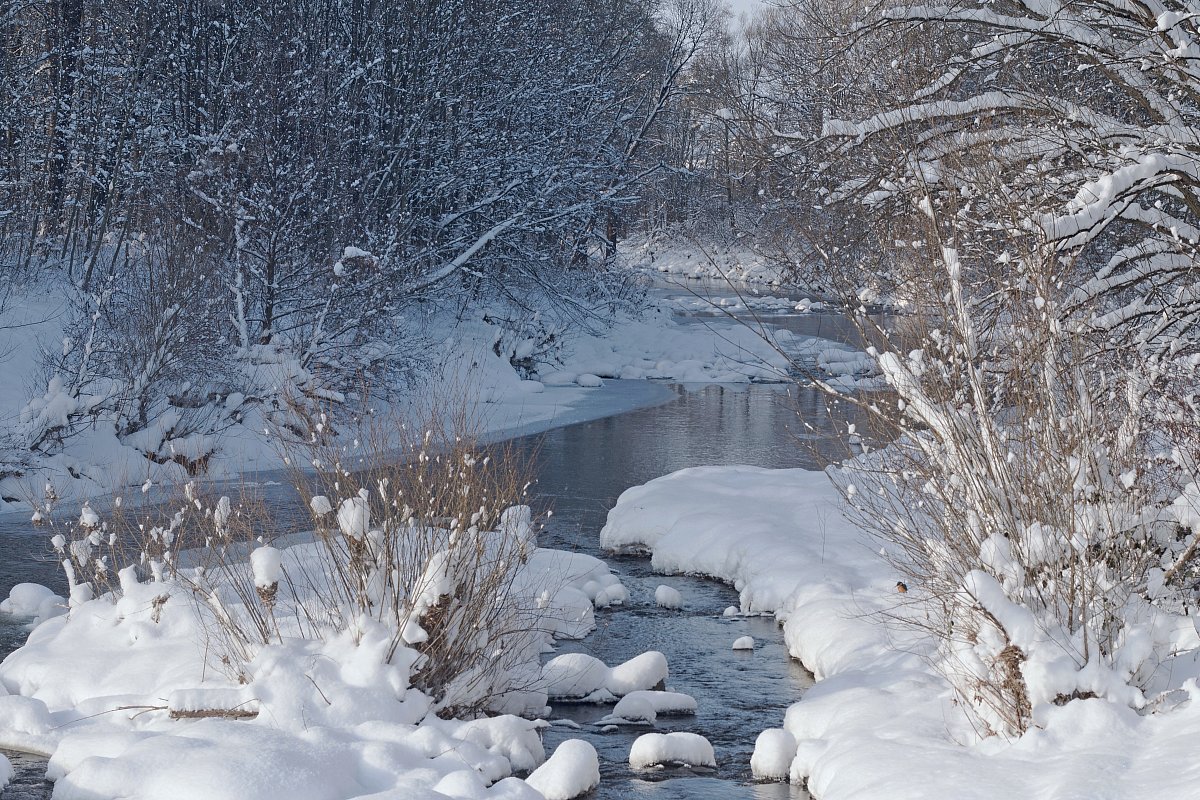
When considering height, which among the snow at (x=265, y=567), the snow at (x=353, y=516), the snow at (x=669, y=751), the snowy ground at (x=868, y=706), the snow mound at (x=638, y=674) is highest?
the snow at (x=353, y=516)

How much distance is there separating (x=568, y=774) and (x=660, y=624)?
3617 mm

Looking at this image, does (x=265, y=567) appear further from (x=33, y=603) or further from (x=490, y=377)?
(x=490, y=377)

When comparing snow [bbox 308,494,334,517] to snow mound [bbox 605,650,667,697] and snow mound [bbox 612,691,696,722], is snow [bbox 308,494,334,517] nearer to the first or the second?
snow mound [bbox 612,691,696,722]

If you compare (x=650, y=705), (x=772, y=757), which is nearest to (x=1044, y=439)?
(x=772, y=757)

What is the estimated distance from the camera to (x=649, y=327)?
31922 mm

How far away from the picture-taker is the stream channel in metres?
7.25

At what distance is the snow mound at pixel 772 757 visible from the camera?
7.23 meters

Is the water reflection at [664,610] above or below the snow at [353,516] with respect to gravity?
below

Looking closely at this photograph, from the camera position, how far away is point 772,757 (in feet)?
23.7

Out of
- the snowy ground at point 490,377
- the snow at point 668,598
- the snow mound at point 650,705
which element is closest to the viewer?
the snow mound at point 650,705

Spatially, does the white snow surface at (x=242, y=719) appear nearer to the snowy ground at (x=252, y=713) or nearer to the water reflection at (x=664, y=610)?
the snowy ground at (x=252, y=713)

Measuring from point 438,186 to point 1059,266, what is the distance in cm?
1702

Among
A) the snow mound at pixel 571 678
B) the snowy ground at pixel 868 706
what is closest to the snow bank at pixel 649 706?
the snow mound at pixel 571 678

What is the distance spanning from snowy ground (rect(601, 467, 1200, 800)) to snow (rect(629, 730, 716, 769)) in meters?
0.32
